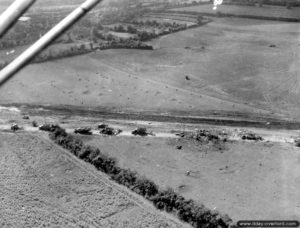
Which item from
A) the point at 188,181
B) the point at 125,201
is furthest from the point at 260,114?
the point at 125,201

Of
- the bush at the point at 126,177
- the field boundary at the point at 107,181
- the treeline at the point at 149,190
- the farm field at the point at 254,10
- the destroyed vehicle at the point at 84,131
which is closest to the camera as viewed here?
the treeline at the point at 149,190

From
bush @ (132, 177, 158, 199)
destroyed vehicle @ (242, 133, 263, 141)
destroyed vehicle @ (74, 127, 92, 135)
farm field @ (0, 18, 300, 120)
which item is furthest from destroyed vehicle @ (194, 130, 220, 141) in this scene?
destroyed vehicle @ (74, 127, 92, 135)

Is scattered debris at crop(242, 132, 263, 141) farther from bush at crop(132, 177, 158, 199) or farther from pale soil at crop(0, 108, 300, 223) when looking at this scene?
bush at crop(132, 177, 158, 199)

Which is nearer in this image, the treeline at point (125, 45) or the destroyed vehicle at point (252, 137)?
the destroyed vehicle at point (252, 137)

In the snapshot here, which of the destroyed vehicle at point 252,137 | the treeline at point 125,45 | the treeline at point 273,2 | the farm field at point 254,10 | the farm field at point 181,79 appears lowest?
the destroyed vehicle at point 252,137

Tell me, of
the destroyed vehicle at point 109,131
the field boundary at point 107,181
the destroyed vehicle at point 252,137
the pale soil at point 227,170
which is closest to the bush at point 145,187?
the field boundary at point 107,181

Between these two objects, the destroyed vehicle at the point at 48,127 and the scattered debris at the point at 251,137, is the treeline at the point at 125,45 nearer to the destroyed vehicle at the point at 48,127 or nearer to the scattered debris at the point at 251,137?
the destroyed vehicle at the point at 48,127

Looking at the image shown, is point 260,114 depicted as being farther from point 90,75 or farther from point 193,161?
point 90,75
